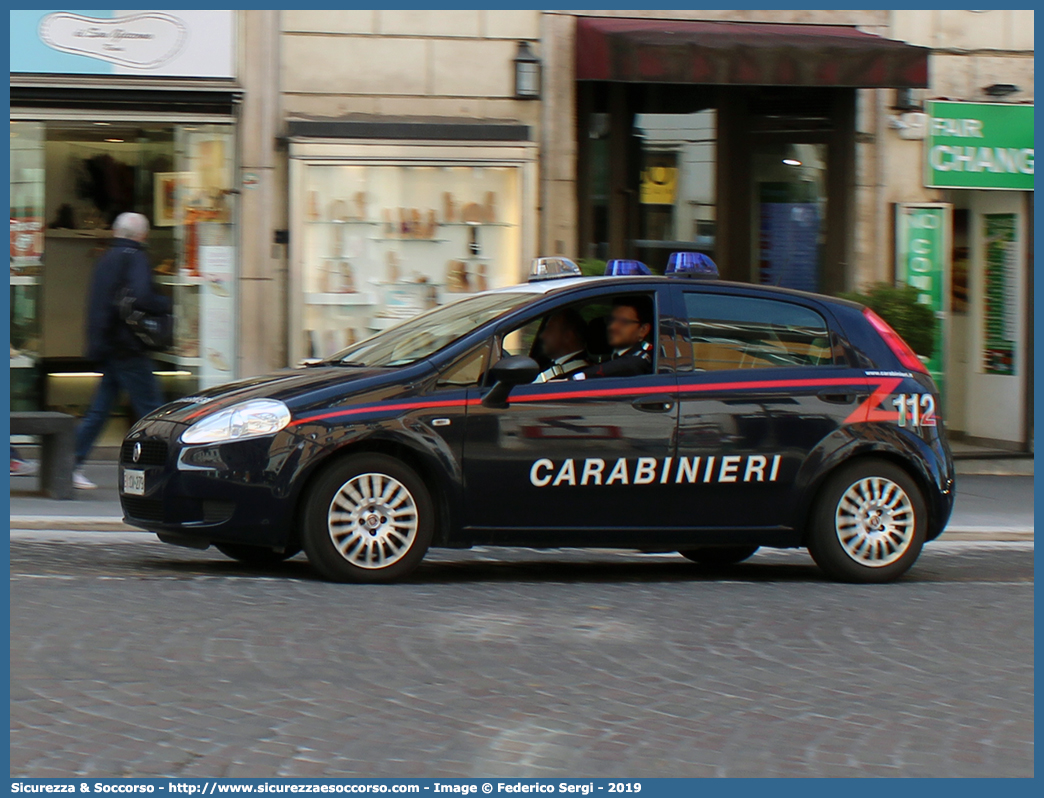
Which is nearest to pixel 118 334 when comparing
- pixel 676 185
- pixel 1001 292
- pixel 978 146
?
pixel 676 185

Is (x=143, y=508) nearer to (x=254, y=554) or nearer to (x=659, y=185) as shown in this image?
(x=254, y=554)

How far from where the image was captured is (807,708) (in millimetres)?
5281

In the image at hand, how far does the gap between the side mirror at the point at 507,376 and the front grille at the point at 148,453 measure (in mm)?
1566

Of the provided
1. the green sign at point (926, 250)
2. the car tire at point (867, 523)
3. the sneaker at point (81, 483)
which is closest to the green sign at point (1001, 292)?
the green sign at point (926, 250)

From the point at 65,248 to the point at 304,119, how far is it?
2.49 meters

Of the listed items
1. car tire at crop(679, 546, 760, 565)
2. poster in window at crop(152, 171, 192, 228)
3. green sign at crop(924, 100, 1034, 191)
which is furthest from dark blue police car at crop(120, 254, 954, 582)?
green sign at crop(924, 100, 1034, 191)

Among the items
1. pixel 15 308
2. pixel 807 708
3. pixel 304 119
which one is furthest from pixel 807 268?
pixel 807 708

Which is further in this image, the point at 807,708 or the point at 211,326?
the point at 211,326

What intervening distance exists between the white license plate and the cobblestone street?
0.42 meters

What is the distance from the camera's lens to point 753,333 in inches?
317

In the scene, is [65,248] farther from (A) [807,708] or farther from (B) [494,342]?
(A) [807,708]

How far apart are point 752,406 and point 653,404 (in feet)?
1.77

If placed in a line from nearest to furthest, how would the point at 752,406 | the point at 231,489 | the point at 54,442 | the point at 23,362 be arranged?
the point at 231,489 → the point at 752,406 → the point at 54,442 → the point at 23,362

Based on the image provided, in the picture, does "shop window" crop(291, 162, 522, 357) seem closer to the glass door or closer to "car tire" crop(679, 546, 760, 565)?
the glass door
